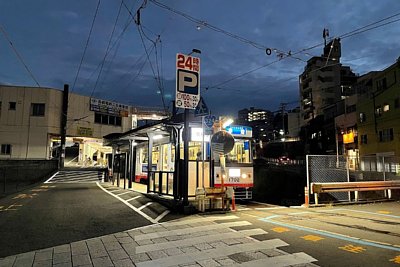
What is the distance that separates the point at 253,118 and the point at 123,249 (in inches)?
4321

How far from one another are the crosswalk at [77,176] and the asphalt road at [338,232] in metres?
19.1

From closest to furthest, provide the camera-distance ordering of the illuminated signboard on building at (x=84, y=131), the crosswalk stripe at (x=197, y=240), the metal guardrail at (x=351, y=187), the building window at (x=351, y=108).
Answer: the crosswalk stripe at (x=197, y=240) < the metal guardrail at (x=351, y=187) < the illuminated signboard on building at (x=84, y=131) < the building window at (x=351, y=108)

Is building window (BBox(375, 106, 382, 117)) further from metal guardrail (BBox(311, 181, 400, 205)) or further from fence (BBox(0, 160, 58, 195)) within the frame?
fence (BBox(0, 160, 58, 195))

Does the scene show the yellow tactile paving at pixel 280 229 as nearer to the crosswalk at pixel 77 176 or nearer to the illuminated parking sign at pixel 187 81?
the illuminated parking sign at pixel 187 81

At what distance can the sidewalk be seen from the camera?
498 centimetres

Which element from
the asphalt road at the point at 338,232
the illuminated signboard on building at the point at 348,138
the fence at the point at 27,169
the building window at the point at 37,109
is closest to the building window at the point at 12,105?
the building window at the point at 37,109

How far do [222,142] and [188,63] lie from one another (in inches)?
118

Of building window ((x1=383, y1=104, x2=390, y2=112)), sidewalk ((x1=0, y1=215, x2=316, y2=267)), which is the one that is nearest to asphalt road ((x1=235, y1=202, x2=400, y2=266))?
sidewalk ((x1=0, y1=215, x2=316, y2=267))

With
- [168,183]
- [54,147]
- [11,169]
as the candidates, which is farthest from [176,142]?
[54,147]

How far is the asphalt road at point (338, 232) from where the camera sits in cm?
518

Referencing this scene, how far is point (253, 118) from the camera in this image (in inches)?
4446

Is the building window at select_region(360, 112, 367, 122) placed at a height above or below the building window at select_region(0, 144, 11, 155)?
above

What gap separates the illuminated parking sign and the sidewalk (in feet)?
13.4

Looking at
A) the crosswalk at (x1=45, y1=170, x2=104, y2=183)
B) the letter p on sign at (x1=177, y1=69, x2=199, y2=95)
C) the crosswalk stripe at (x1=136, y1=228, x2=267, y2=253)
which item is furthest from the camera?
the crosswalk at (x1=45, y1=170, x2=104, y2=183)
